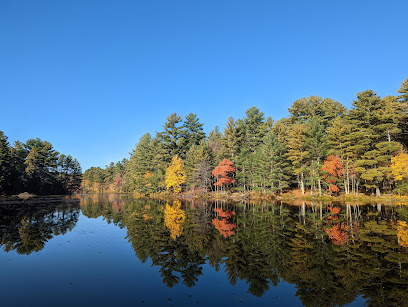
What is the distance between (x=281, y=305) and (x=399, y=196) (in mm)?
38298

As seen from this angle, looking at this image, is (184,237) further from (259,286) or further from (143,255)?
(259,286)

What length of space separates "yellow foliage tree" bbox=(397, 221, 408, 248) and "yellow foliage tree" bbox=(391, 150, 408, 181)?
18213 mm

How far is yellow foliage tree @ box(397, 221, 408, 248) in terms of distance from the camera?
39.1 ft

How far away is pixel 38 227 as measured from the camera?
1781 centimetres

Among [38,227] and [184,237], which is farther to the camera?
[38,227]

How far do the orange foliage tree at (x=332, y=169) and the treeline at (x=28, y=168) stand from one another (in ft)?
225

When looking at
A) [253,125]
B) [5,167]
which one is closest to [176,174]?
[253,125]

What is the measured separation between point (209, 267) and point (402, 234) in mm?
13285

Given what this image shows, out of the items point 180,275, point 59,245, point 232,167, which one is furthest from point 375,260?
point 232,167

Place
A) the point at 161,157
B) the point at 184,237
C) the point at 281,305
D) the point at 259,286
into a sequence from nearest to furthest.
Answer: the point at 281,305 → the point at 259,286 → the point at 184,237 → the point at 161,157

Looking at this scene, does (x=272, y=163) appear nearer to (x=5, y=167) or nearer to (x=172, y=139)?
(x=172, y=139)

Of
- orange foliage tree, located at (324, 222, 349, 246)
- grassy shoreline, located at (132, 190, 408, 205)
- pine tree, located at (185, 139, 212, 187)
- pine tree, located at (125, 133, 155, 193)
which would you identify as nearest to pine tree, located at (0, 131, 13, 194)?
pine tree, located at (125, 133, 155, 193)

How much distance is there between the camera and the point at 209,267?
31.2ft

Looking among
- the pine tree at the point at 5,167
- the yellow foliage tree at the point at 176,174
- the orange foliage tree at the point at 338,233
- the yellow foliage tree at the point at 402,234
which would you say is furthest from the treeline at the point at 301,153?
the pine tree at the point at 5,167
